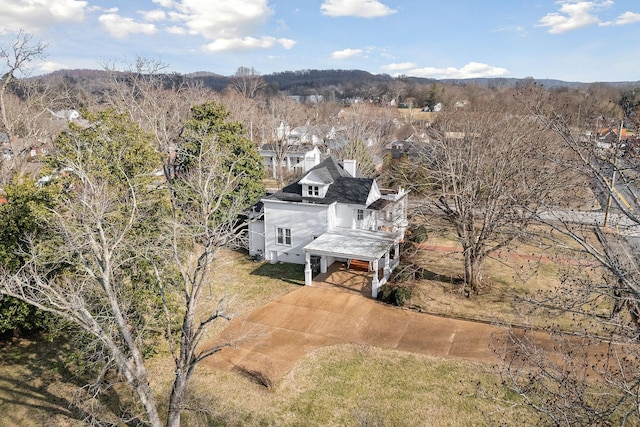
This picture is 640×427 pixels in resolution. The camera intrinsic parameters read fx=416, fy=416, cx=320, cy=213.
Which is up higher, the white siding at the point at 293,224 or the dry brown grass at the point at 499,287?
the white siding at the point at 293,224

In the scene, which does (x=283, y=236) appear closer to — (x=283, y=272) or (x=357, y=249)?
(x=283, y=272)

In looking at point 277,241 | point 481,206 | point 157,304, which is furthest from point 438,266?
point 157,304

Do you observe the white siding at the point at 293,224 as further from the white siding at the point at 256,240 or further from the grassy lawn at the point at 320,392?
the grassy lawn at the point at 320,392

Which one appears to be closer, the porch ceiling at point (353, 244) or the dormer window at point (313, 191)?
the porch ceiling at point (353, 244)

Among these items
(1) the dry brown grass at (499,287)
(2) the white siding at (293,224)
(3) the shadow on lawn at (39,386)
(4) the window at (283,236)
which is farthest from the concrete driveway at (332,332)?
(4) the window at (283,236)

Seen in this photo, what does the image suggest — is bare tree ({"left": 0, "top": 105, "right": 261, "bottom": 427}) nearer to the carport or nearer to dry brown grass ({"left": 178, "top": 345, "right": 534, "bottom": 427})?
dry brown grass ({"left": 178, "top": 345, "right": 534, "bottom": 427})

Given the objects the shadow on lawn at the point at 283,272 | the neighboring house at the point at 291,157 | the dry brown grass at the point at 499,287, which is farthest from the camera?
the neighboring house at the point at 291,157
